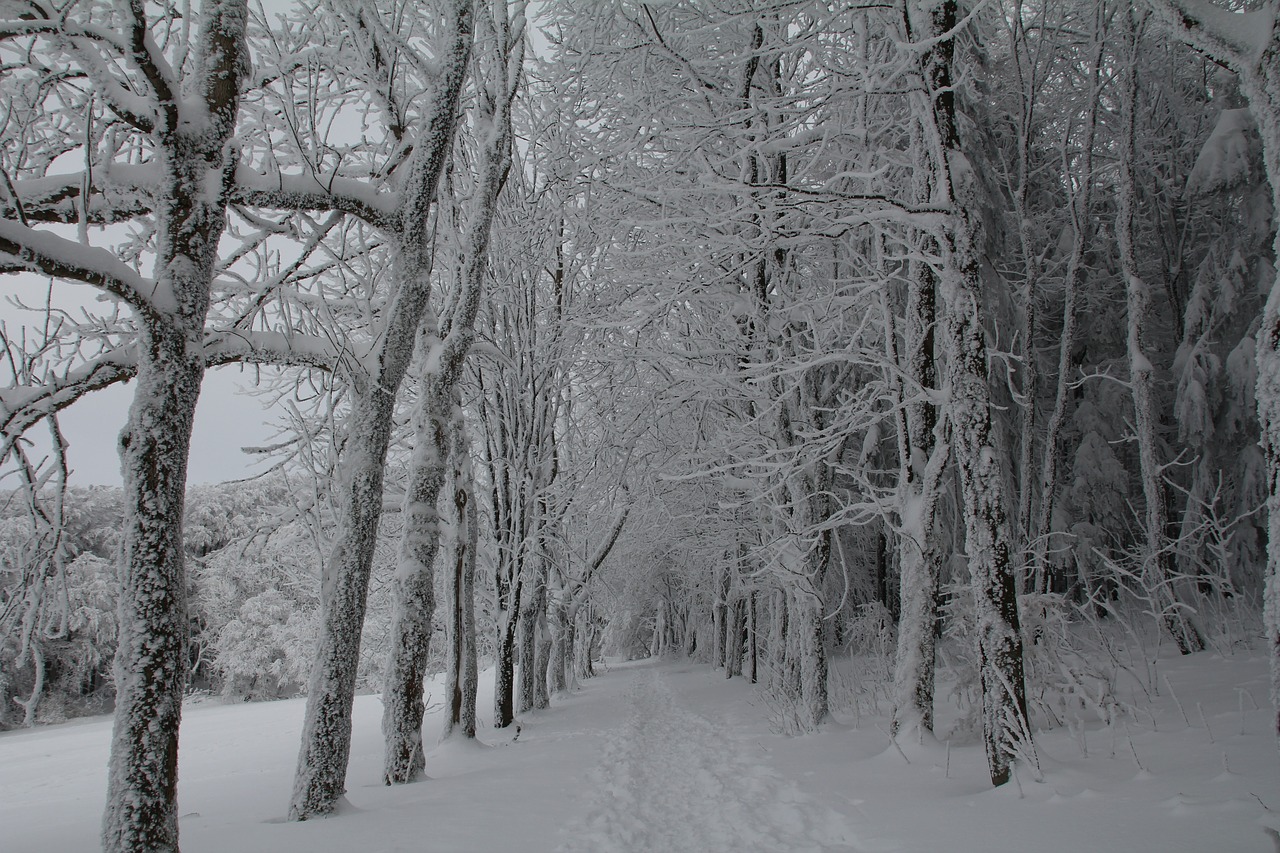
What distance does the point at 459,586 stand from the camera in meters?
7.99

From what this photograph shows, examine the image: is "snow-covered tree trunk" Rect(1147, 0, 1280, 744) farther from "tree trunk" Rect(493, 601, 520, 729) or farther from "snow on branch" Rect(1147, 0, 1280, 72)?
"tree trunk" Rect(493, 601, 520, 729)

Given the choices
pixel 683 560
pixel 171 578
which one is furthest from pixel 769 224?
pixel 683 560

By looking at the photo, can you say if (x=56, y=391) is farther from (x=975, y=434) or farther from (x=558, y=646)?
(x=558, y=646)

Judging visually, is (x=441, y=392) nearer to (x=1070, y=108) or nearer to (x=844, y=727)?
(x=844, y=727)

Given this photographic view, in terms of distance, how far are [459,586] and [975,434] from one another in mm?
6158

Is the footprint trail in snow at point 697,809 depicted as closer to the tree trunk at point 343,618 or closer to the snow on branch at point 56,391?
the tree trunk at point 343,618

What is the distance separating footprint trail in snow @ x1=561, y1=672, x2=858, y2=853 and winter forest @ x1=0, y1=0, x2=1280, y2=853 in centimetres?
6

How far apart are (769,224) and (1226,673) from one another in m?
6.73

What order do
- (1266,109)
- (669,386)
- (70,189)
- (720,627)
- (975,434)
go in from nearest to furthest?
(1266,109) → (70,189) → (975,434) → (669,386) → (720,627)

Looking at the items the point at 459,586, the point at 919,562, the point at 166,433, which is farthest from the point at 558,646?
the point at 166,433

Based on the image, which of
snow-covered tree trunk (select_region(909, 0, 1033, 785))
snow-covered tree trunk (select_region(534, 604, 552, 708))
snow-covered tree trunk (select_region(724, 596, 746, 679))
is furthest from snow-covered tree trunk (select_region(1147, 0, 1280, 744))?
snow-covered tree trunk (select_region(724, 596, 746, 679))

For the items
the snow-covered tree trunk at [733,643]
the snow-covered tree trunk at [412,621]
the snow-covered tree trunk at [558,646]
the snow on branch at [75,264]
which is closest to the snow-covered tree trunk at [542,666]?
the snow-covered tree trunk at [558,646]

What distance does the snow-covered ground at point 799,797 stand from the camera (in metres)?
3.31

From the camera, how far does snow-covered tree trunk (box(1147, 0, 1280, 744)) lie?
2.78m
